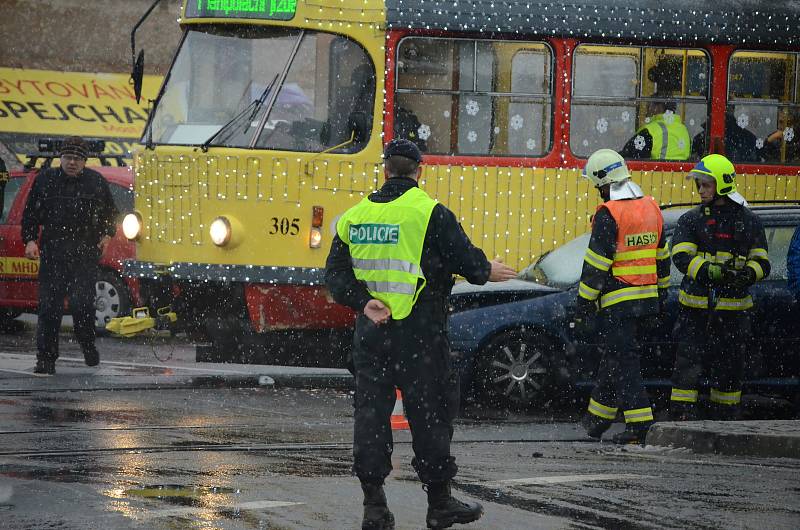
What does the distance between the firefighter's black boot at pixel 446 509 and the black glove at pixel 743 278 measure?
3.86 meters

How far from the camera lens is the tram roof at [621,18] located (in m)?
12.4

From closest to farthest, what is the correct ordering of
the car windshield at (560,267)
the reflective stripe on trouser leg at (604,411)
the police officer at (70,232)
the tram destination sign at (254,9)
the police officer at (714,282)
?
the reflective stripe on trouser leg at (604,411), the police officer at (714,282), the car windshield at (560,267), the tram destination sign at (254,9), the police officer at (70,232)

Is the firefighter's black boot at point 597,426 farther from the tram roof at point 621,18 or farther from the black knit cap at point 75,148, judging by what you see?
the black knit cap at point 75,148

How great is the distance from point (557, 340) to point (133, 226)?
11.6ft

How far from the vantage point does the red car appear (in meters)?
16.8

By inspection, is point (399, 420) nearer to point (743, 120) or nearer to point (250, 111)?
point (250, 111)

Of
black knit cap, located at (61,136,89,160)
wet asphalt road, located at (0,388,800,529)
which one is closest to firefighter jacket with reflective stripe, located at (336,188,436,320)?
wet asphalt road, located at (0,388,800,529)

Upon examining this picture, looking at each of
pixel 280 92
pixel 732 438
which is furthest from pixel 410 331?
A: pixel 280 92

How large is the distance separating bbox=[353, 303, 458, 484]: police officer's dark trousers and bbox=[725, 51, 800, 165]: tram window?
697cm

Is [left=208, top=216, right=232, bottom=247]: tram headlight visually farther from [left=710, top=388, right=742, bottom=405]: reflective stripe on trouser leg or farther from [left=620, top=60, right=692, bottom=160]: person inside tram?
[left=710, top=388, right=742, bottom=405]: reflective stripe on trouser leg

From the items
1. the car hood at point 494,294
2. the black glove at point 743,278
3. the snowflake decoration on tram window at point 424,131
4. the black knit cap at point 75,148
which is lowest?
the car hood at point 494,294

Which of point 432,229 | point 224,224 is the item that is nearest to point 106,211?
point 224,224

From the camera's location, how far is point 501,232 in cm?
1261

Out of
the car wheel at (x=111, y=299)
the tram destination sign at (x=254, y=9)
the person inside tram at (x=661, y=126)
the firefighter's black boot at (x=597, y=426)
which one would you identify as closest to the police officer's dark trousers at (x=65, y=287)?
the tram destination sign at (x=254, y=9)
